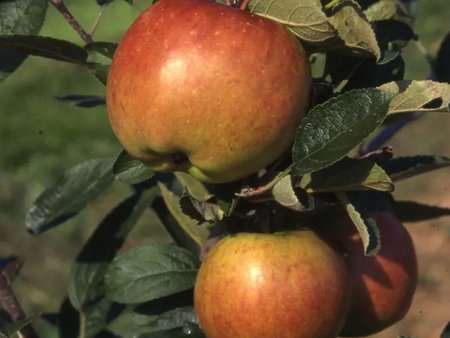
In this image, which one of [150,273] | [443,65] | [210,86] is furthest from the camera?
[443,65]

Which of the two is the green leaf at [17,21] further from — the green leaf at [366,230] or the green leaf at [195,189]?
the green leaf at [366,230]

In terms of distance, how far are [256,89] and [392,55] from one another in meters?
0.16

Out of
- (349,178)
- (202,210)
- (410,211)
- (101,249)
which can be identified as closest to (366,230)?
(349,178)

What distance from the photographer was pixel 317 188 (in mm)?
970

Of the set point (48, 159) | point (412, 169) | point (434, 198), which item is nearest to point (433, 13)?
point (434, 198)

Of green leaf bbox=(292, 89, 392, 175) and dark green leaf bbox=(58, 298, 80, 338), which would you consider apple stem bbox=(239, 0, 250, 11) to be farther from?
dark green leaf bbox=(58, 298, 80, 338)

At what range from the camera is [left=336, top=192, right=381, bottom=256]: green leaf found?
36.6 inches

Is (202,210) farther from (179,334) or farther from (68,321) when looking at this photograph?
(68,321)

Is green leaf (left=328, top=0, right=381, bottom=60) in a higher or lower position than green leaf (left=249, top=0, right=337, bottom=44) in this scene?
lower

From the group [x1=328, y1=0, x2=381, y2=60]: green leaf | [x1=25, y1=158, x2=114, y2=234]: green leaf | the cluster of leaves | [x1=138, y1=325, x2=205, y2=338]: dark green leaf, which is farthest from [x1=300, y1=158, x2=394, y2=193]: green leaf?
[x1=25, y1=158, x2=114, y2=234]: green leaf

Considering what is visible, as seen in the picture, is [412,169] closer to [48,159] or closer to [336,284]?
[336,284]

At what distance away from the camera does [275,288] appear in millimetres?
969

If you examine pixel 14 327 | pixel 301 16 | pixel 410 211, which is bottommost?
pixel 410 211

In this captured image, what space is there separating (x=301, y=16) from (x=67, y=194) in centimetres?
61
